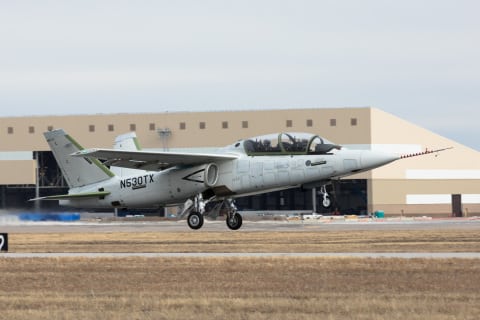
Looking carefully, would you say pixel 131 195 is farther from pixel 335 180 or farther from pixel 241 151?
pixel 335 180

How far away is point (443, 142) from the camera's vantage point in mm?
96875

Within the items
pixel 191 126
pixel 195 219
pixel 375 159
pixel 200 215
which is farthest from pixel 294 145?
→ pixel 191 126

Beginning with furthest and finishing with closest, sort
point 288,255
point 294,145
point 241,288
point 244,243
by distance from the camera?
1. point 294,145
2. point 244,243
3. point 288,255
4. point 241,288

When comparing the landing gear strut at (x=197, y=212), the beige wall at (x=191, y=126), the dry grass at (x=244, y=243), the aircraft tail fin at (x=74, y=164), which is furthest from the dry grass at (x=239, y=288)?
the beige wall at (x=191, y=126)

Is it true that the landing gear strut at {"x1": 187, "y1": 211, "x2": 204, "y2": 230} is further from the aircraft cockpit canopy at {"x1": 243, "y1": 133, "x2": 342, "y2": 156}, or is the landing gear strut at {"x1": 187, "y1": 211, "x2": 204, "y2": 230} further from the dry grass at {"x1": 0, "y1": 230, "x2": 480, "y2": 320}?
the dry grass at {"x1": 0, "y1": 230, "x2": 480, "y2": 320}

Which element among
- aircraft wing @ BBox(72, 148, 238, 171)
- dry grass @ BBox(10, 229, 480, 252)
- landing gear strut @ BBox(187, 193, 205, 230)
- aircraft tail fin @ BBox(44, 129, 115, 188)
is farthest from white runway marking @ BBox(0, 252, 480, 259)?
aircraft tail fin @ BBox(44, 129, 115, 188)

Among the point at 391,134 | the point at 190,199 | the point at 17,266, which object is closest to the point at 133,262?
the point at 17,266

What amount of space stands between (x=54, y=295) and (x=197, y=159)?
21314mm

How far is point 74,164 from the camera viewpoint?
140 feet

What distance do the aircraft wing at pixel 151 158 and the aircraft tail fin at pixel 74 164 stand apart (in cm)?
281

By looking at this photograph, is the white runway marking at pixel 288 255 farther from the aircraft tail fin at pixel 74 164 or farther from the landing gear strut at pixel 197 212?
the aircraft tail fin at pixel 74 164

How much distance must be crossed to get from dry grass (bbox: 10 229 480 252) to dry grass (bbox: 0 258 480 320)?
5.80 metres

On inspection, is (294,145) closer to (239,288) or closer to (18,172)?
(239,288)

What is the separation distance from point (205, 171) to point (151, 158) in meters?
2.22
